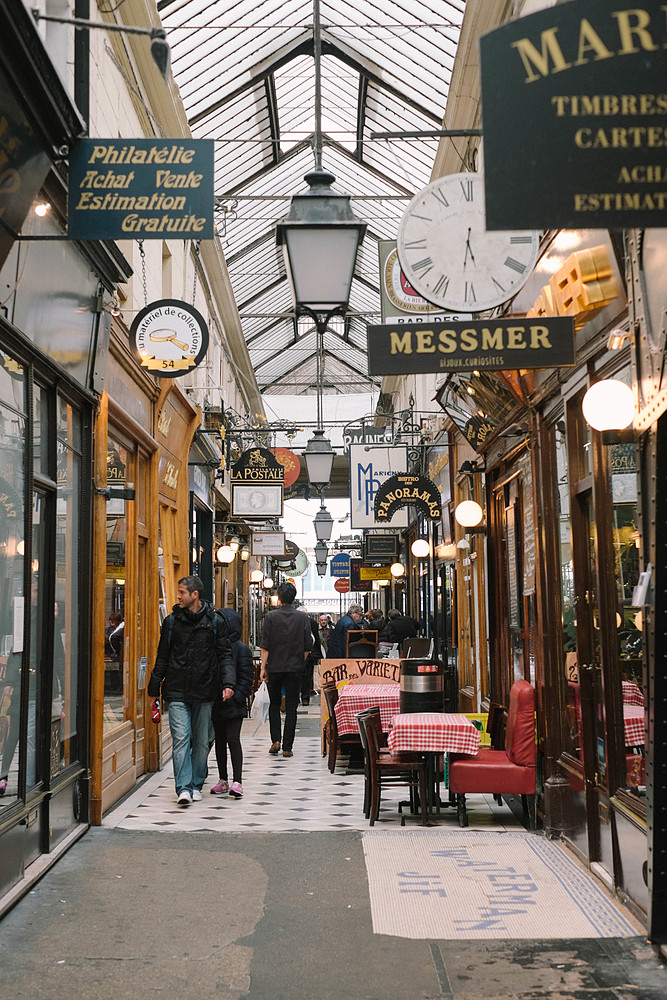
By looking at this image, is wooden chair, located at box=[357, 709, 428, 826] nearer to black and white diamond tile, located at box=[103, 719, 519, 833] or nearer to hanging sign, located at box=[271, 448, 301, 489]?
black and white diamond tile, located at box=[103, 719, 519, 833]

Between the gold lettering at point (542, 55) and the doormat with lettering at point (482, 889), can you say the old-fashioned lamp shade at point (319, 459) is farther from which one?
the gold lettering at point (542, 55)

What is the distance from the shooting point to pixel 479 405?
34.0 feet

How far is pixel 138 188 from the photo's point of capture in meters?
5.41

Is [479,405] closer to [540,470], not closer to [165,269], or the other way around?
[540,470]

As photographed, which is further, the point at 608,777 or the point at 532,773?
the point at 532,773

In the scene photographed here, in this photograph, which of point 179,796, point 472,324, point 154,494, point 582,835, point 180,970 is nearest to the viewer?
point 180,970

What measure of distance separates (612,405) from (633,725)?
194 cm

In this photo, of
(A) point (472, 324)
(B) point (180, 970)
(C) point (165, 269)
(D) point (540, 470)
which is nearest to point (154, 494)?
(C) point (165, 269)

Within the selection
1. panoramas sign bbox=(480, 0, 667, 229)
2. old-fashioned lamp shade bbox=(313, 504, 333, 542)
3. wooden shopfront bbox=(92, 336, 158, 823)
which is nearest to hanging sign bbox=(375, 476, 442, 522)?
wooden shopfront bbox=(92, 336, 158, 823)

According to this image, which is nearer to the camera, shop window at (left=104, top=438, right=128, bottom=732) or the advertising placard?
shop window at (left=104, top=438, right=128, bottom=732)

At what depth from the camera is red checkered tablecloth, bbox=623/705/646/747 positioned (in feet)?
18.8

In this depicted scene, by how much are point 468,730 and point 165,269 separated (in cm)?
754

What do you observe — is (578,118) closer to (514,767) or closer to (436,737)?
(436,737)

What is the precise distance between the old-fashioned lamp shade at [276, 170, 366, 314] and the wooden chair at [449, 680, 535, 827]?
12.1ft
